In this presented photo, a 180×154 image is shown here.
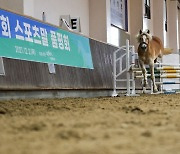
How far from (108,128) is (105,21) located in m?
9.55

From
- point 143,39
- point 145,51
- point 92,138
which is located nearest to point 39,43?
point 143,39

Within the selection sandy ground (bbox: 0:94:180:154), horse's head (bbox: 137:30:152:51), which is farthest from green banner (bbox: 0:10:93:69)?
sandy ground (bbox: 0:94:180:154)

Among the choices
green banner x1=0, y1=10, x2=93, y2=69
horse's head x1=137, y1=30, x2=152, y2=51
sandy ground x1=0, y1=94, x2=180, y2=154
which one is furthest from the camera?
horse's head x1=137, y1=30, x2=152, y2=51

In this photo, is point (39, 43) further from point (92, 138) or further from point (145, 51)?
point (92, 138)

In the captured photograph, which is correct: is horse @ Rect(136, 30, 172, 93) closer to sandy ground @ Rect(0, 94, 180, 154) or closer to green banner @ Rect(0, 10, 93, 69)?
green banner @ Rect(0, 10, 93, 69)

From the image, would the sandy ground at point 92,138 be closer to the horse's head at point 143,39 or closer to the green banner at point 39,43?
the green banner at point 39,43

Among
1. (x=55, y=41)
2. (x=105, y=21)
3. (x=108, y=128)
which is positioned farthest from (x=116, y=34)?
(x=108, y=128)

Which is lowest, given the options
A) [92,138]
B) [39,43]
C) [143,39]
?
[92,138]

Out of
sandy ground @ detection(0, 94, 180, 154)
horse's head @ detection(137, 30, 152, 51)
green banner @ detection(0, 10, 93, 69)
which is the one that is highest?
horse's head @ detection(137, 30, 152, 51)

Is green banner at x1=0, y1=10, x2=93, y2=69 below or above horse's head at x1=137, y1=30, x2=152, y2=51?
below

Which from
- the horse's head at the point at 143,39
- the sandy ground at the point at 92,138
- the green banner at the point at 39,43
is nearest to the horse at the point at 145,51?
the horse's head at the point at 143,39

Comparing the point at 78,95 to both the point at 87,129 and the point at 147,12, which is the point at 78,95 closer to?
the point at 87,129

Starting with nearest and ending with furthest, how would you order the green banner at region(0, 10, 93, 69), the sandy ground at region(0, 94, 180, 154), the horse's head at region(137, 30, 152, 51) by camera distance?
the sandy ground at region(0, 94, 180, 154)
the green banner at region(0, 10, 93, 69)
the horse's head at region(137, 30, 152, 51)

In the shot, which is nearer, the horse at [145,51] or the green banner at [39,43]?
the green banner at [39,43]
